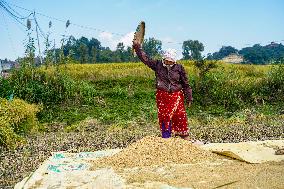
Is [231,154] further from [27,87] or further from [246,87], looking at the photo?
[246,87]

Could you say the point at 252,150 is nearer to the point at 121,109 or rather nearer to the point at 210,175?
the point at 210,175

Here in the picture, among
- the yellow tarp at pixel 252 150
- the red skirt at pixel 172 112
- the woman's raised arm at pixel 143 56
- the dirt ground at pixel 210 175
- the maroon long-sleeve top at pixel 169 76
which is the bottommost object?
the yellow tarp at pixel 252 150

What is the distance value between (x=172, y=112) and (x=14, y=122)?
429 cm

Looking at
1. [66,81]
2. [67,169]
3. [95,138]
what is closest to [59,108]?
[66,81]

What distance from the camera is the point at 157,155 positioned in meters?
4.53

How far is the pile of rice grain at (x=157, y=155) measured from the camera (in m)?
4.43

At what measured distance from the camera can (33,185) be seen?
157 inches

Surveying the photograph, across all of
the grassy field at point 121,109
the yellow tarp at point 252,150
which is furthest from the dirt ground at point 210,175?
the grassy field at point 121,109

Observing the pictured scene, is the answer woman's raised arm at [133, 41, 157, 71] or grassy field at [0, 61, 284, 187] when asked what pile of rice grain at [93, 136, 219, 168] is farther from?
grassy field at [0, 61, 284, 187]

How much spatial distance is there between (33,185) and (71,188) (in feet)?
1.47

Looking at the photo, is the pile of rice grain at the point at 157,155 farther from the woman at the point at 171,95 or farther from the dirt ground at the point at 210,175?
the woman at the point at 171,95

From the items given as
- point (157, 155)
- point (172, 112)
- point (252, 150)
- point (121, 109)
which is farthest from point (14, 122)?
point (252, 150)

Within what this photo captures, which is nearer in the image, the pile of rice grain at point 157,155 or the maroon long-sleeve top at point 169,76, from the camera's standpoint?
the pile of rice grain at point 157,155

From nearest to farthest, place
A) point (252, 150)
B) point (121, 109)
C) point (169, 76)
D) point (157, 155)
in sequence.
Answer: point (157, 155)
point (252, 150)
point (169, 76)
point (121, 109)
